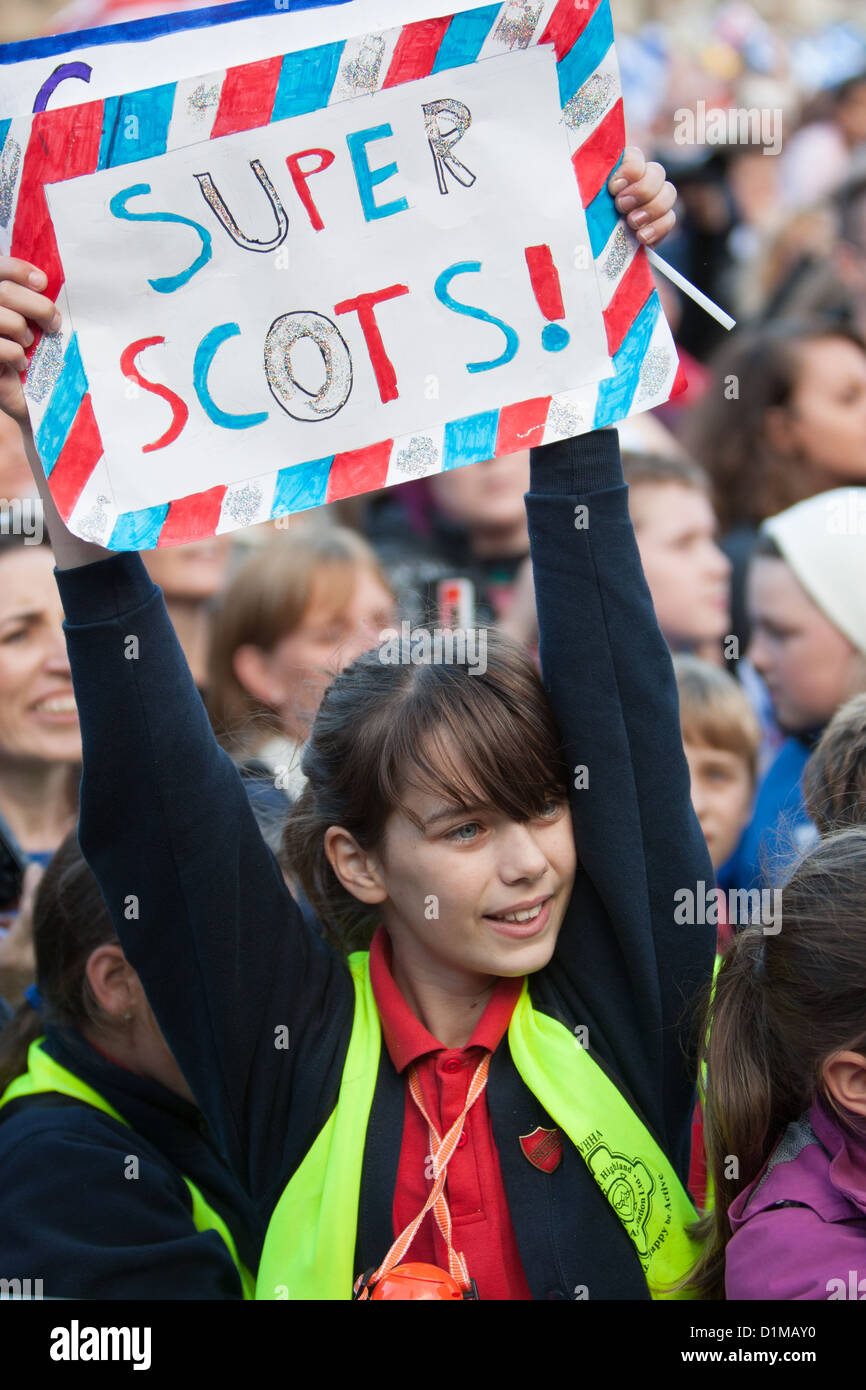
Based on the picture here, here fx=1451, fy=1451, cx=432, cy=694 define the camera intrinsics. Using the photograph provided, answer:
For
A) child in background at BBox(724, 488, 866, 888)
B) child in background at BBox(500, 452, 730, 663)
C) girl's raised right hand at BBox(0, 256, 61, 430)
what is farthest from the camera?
child in background at BBox(500, 452, 730, 663)

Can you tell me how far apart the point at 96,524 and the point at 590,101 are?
0.79 metres

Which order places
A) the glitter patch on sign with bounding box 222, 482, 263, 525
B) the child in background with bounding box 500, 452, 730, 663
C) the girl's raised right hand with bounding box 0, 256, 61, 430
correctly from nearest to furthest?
the girl's raised right hand with bounding box 0, 256, 61, 430, the glitter patch on sign with bounding box 222, 482, 263, 525, the child in background with bounding box 500, 452, 730, 663

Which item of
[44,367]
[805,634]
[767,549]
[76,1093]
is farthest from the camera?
[767,549]

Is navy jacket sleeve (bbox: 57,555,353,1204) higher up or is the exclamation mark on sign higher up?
the exclamation mark on sign

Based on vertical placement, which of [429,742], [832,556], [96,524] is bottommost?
[429,742]

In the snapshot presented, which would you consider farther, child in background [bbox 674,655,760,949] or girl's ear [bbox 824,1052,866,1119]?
child in background [bbox 674,655,760,949]

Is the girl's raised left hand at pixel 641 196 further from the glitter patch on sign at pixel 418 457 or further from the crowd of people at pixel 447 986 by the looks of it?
the glitter patch on sign at pixel 418 457

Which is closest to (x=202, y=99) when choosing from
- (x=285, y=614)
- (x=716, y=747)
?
(x=716, y=747)

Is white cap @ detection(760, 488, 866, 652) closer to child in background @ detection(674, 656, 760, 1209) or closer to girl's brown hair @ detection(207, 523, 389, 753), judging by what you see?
child in background @ detection(674, 656, 760, 1209)

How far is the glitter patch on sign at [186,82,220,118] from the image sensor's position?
A: 1660 millimetres

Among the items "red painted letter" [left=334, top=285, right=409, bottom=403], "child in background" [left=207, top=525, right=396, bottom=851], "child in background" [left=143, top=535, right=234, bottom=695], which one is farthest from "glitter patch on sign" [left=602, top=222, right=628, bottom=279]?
"child in background" [left=143, top=535, right=234, bottom=695]

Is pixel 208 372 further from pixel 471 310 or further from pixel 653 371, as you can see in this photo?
pixel 653 371

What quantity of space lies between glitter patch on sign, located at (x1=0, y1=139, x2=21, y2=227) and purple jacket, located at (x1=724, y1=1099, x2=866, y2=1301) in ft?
4.48

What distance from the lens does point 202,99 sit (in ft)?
5.46
